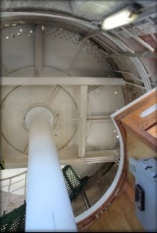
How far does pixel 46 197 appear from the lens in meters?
1.60

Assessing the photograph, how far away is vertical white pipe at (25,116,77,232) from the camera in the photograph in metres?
1.34

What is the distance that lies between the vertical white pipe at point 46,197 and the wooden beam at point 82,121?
2.18m

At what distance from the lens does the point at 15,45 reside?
421cm

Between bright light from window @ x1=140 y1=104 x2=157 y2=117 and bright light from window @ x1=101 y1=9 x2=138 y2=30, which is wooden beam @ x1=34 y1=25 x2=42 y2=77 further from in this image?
bright light from window @ x1=140 y1=104 x2=157 y2=117

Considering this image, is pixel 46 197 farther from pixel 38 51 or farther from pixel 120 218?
pixel 38 51

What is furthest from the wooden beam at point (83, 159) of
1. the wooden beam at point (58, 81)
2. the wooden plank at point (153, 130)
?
the wooden plank at point (153, 130)

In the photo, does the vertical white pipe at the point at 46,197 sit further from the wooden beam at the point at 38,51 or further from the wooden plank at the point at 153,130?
the wooden beam at the point at 38,51

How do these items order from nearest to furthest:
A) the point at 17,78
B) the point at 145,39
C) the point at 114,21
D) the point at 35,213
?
the point at 35,213 → the point at 114,21 → the point at 145,39 → the point at 17,78

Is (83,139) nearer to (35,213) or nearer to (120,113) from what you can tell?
(120,113)

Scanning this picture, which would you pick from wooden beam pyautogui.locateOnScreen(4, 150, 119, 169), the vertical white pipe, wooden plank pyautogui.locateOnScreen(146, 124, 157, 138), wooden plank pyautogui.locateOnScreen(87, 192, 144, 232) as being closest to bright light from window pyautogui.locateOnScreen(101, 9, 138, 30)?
wooden plank pyautogui.locateOnScreen(146, 124, 157, 138)

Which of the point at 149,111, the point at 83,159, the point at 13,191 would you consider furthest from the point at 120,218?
the point at 13,191

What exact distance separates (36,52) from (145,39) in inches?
90.9

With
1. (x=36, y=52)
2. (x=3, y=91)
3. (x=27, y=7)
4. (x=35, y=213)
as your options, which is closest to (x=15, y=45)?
(x=36, y=52)

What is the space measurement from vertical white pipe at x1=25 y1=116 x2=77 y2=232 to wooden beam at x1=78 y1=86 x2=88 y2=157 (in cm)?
218
